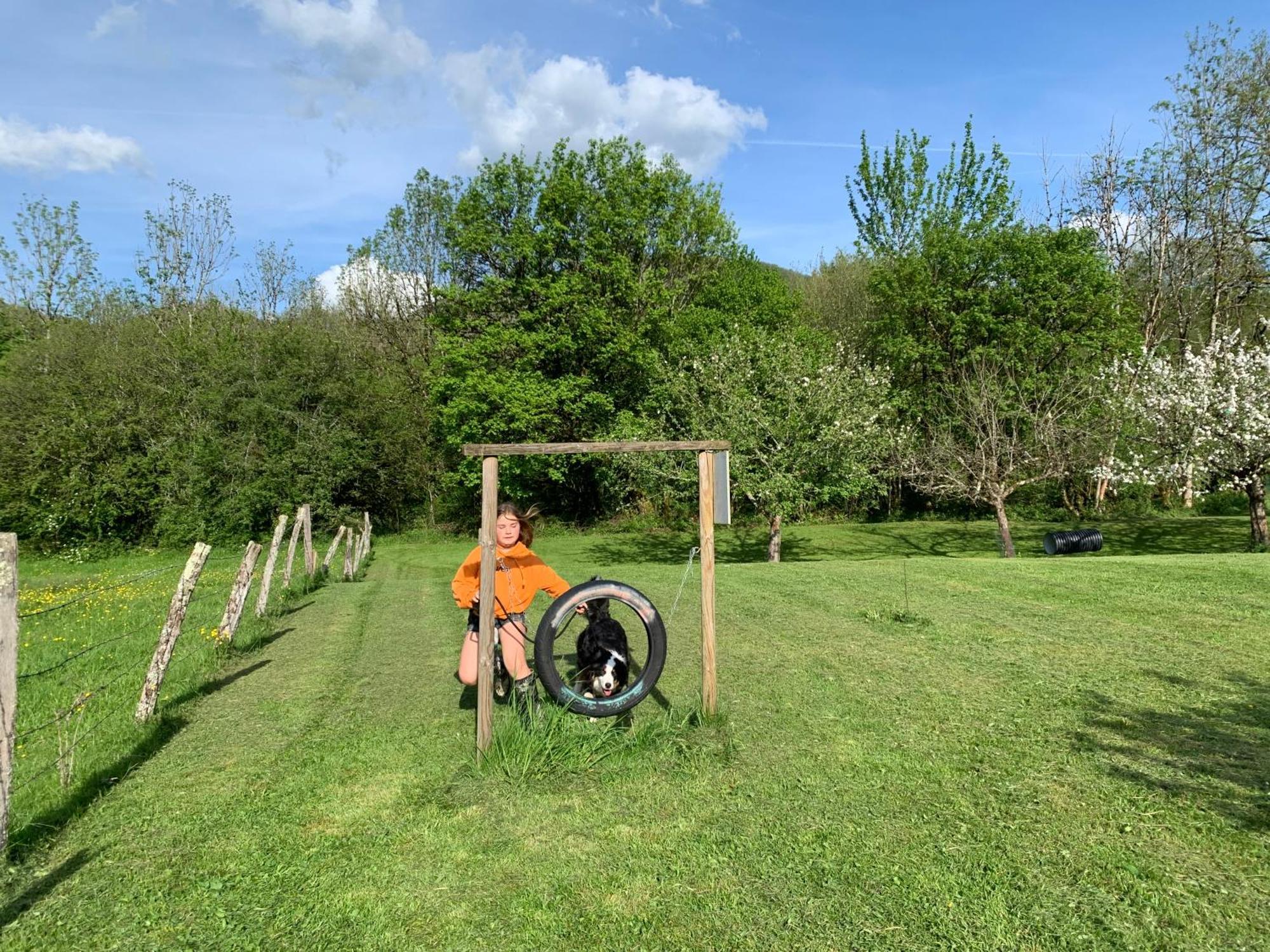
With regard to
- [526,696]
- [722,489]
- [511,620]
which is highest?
[722,489]

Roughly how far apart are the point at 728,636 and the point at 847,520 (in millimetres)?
27793

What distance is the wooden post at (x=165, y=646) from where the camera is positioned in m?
6.50

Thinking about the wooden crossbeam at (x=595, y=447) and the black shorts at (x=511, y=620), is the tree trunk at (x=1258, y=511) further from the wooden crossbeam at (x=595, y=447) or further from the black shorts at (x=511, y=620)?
the black shorts at (x=511, y=620)

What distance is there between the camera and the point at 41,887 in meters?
3.90

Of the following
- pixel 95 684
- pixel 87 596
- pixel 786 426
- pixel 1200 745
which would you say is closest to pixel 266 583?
pixel 95 684

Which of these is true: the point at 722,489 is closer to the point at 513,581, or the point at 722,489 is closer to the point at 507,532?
the point at 507,532

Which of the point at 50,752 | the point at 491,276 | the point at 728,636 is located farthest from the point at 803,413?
the point at 50,752

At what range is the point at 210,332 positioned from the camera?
1280 inches

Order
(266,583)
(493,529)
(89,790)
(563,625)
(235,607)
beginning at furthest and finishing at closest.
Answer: (266,583)
(235,607)
(563,625)
(493,529)
(89,790)

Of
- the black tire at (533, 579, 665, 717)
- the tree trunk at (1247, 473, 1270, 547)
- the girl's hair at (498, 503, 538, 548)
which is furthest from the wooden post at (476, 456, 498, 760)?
the tree trunk at (1247, 473, 1270, 547)

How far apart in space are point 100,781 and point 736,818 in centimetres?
428

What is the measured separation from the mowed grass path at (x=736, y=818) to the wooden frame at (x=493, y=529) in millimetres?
270

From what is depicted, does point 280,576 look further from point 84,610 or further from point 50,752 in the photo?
point 50,752

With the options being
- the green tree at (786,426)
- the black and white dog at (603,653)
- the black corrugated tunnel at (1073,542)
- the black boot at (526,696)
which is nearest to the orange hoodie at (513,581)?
the black and white dog at (603,653)
